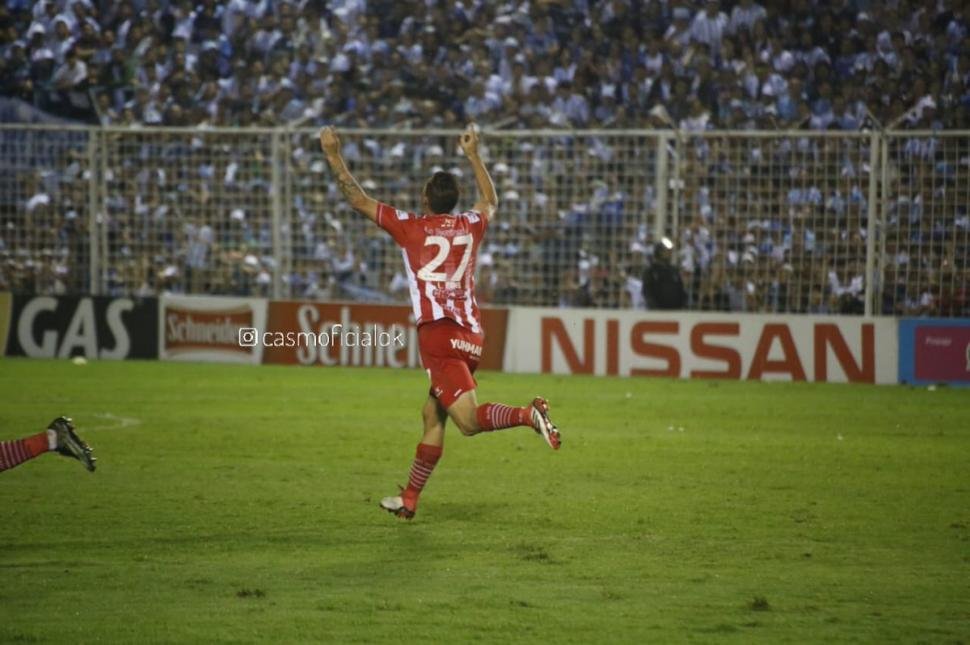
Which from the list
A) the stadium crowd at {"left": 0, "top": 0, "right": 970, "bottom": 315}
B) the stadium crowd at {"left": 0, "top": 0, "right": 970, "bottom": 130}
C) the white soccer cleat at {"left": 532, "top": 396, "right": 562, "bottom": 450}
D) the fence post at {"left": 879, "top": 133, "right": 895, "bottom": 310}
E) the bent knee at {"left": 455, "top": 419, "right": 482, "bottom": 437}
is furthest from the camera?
the stadium crowd at {"left": 0, "top": 0, "right": 970, "bottom": 130}

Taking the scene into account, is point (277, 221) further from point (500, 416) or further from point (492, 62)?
point (500, 416)

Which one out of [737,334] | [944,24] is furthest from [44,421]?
[944,24]

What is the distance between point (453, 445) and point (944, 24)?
12858 mm

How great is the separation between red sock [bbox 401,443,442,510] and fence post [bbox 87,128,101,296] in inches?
547

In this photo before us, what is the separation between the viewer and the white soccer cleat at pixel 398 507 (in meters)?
9.76

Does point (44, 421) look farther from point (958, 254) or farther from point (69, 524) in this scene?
point (958, 254)

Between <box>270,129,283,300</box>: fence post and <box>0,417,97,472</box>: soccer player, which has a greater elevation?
<box>270,129,283,300</box>: fence post

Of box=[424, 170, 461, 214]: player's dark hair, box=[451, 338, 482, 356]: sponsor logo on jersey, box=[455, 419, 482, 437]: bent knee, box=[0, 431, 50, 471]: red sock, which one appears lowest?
box=[0, 431, 50, 471]: red sock

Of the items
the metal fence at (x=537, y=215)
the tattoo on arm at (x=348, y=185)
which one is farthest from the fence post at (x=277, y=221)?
the tattoo on arm at (x=348, y=185)

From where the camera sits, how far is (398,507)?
386 inches

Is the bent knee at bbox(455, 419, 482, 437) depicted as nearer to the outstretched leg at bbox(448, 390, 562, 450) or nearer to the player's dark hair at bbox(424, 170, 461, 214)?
the outstretched leg at bbox(448, 390, 562, 450)

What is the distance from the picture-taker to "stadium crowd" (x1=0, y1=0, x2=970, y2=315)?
66.0ft

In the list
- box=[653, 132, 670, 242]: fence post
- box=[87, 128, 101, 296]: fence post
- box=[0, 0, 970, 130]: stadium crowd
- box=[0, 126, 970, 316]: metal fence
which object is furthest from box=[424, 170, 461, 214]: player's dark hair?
box=[87, 128, 101, 296]: fence post

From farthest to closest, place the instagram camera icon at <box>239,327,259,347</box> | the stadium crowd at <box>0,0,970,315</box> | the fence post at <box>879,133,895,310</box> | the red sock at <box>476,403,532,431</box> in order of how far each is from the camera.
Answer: the instagram camera icon at <box>239,327,259,347</box>
the stadium crowd at <box>0,0,970,315</box>
the fence post at <box>879,133,895,310</box>
the red sock at <box>476,403,532,431</box>
